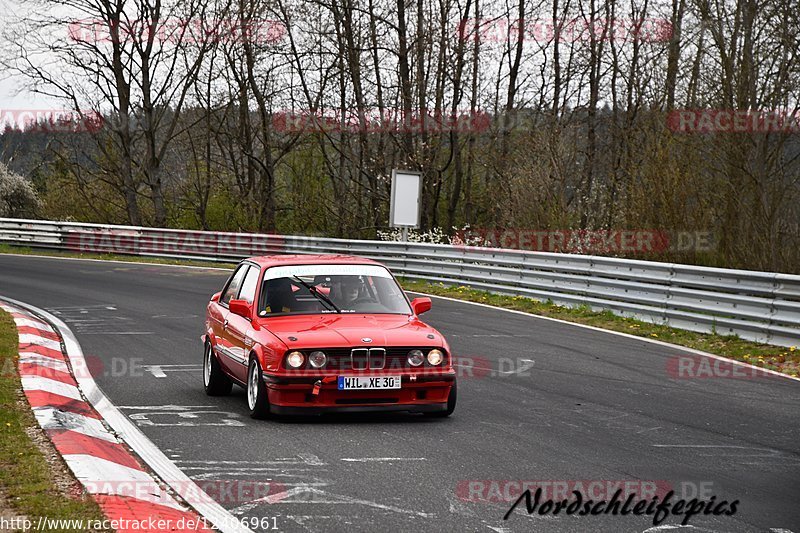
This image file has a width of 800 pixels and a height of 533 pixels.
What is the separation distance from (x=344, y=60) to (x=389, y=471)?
35.3 m

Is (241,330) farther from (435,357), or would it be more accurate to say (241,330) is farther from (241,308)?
(435,357)

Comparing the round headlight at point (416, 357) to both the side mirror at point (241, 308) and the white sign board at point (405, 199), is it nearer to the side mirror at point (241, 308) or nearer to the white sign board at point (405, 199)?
the side mirror at point (241, 308)

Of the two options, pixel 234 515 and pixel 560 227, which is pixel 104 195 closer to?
pixel 560 227

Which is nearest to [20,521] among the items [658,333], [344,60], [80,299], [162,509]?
[162,509]

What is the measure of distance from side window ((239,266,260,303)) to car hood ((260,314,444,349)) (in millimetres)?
593

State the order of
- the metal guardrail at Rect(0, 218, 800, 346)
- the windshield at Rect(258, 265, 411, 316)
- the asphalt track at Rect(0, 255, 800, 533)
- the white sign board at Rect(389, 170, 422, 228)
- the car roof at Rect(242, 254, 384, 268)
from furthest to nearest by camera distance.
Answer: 1. the white sign board at Rect(389, 170, 422, 228)
2. the metal guardrail at Rect(0, 218, 800, 346)
3. the car roof at Rect(242, 254, 384, 268)
4. the windshield at Rect(258, 265, 411, 316)
5. the asphalt track at Rect(0, 255, 800, 533)

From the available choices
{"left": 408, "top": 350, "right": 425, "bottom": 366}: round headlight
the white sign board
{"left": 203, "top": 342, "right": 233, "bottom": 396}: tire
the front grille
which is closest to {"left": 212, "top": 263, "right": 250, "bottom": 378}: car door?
{"left": 203, "top": 342, "right": 233, "bottom": 396}: tire

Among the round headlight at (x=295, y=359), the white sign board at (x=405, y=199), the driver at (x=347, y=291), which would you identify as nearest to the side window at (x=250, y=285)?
the driver at (x=347, y=291)

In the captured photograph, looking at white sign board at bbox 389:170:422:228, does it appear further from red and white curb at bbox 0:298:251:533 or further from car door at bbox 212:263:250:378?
car door at bbox 212:263:250:378

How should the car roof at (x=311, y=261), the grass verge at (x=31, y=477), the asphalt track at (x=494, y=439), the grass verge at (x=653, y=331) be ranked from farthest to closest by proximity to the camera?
the grass verge at (x=653, y=331) → the car roof at (x=311, y=261) → the asphalt track at (x=494, y=439) → the grass verge at (x=31, y=477)

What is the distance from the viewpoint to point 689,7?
2586 cm

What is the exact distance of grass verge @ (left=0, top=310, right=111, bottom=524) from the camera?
541 centimetres

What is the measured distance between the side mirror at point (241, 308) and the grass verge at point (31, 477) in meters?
1.94

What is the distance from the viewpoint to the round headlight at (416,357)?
28.7 ft
